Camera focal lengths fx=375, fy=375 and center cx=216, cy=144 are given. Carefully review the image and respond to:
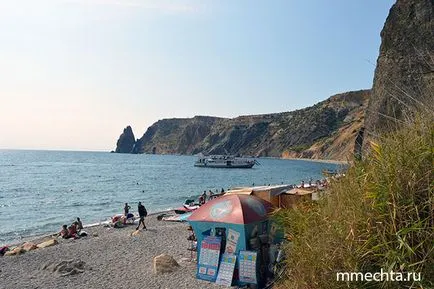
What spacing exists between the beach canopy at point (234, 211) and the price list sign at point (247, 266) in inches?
30.8

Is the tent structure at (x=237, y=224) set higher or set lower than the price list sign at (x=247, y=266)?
higher

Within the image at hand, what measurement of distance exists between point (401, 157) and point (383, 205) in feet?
2.10

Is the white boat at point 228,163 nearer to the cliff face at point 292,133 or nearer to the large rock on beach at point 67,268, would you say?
the cliff face at point 292,133

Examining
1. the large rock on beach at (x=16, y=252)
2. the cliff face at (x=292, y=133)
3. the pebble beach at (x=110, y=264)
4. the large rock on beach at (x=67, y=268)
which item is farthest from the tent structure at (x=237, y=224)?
the cliff face at (x=292, y=133)

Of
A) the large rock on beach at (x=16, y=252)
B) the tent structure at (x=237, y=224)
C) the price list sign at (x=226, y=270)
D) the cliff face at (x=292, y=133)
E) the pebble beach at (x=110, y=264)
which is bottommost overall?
the large rock on beach at (x=16, y=252)

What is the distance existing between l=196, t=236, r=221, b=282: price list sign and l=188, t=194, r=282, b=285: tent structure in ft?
0.40

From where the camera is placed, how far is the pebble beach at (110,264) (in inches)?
419

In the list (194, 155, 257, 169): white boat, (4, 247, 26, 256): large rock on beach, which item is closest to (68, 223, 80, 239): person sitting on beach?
(4, 247, 26, 256): large rock on beach

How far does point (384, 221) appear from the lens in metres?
4.39

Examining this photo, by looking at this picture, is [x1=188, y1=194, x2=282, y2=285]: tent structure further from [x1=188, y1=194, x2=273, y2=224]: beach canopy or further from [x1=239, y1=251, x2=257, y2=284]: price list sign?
[x1=239, y1=251, x2=257, y2=284]: price list sign

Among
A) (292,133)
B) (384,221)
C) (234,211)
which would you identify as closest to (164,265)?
(234,211)

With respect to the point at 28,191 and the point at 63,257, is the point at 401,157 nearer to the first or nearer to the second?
the point at 63,257

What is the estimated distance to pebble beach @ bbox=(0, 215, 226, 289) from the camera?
10641 millimetres

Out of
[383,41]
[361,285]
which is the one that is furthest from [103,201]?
[361,285]
